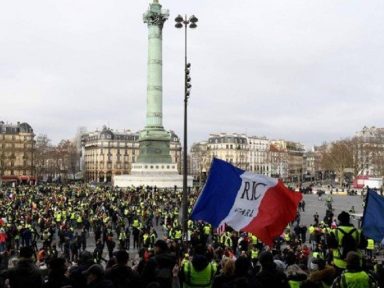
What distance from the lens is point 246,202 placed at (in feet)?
30.9

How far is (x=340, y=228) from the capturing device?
8242 millimetres

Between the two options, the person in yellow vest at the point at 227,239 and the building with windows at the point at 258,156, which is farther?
the building with windows at the point at 258,156

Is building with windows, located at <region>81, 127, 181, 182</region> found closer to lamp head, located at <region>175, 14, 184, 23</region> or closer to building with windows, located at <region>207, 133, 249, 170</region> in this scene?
building with windows, located at <region>207, 133, 249, 170</region>

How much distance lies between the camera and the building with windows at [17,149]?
10488 cm

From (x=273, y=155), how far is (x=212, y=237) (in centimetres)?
13633

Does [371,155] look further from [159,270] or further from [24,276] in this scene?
[24,276]

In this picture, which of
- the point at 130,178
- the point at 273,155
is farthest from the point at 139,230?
the point at 273,155

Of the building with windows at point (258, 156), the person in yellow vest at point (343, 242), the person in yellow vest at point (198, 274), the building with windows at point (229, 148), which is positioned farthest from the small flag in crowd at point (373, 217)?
the building with windows at point (258, 156)

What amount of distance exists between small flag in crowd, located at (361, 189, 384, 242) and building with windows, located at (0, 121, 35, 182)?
97.9m

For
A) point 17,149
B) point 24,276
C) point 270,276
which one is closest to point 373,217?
point 270,276

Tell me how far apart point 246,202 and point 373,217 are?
2.20 m

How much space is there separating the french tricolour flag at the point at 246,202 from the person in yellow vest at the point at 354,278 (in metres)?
2.71

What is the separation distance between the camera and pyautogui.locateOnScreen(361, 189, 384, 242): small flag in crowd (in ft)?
31.4

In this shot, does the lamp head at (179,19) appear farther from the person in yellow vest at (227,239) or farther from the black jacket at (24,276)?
the black jacket at (24,276)
